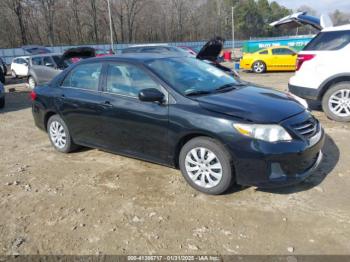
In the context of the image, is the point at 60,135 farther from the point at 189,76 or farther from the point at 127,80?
the point at 189,76

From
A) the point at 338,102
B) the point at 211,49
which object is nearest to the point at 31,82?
the point at 211,49

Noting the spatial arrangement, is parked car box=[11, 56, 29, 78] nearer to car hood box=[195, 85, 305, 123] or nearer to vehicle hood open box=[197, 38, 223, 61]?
vehicle hood open box=[197, 38, 223, 61]

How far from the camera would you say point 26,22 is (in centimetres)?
4666

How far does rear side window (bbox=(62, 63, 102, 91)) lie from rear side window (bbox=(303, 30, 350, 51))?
450 cm

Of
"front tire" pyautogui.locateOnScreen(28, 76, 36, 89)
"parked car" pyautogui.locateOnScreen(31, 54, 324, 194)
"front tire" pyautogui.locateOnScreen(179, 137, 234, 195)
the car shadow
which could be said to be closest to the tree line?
"front tire" pyautogui.locateOnScreen(28, 76, 36, 89)

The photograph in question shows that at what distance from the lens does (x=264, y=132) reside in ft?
11.2

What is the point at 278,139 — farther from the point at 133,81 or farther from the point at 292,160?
the point at 133,81

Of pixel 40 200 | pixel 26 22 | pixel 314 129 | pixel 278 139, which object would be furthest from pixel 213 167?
pixel 26 22

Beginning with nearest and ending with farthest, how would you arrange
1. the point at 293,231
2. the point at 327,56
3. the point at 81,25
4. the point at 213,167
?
the point at 293,231
the point at 213,167
the point at 327,56
the point at 81,25

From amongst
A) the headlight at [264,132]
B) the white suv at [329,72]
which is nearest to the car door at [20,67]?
the white suv at [329,72]

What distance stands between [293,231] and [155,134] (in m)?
1.91

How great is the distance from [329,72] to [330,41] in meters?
0.65

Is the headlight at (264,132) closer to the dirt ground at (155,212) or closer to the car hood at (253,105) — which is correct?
the car hood at (253,105)

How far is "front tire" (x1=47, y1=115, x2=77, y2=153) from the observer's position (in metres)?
5.29
